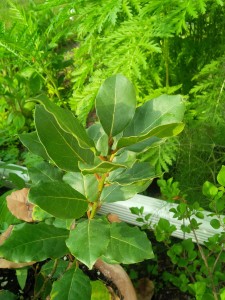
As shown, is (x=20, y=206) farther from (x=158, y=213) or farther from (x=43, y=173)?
(x=158, y=213)

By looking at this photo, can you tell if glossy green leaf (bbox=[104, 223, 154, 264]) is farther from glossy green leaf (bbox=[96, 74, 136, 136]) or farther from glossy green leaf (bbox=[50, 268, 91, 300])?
glossy green leaf (bbox=[96, 74, 136, 136])

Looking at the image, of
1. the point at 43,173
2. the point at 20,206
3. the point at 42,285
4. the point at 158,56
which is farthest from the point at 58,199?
the point at 158,56

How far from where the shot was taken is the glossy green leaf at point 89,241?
2.16 feet

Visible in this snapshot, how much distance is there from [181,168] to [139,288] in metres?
0.54

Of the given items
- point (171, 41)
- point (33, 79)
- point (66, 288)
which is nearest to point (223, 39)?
point (171, 41)

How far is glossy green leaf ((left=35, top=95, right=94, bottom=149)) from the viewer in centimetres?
54

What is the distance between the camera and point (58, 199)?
695mm

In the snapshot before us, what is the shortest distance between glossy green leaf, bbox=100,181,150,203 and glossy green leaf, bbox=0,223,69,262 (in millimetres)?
128

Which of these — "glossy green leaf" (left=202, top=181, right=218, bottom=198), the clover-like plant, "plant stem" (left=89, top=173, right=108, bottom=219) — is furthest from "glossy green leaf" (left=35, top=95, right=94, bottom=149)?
"glossy green leaf" (left=202, top=181, right=218, bottom=198)

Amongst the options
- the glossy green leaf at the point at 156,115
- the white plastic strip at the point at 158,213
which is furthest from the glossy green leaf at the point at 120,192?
the white plastic strip at the point at 158,213

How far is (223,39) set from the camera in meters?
1.75

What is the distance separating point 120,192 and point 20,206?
34cm

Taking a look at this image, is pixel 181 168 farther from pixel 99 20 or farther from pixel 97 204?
pixel 97 204

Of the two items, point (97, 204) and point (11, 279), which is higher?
point (97, 204)
